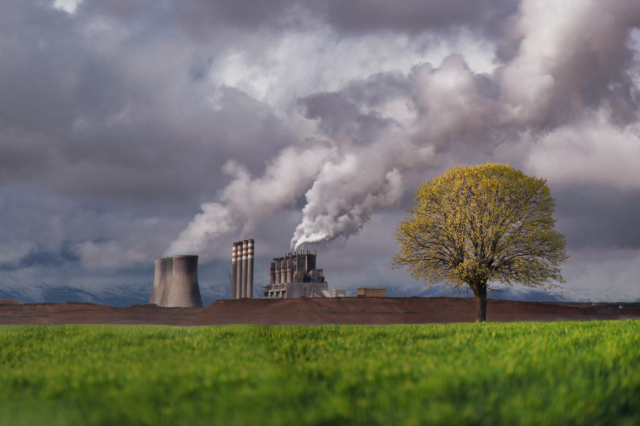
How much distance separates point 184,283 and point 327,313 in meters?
38.5

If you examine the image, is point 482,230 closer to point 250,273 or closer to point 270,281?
point 270,281

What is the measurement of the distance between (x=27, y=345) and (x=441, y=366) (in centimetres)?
1045

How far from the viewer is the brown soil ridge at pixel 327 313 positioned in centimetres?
4622

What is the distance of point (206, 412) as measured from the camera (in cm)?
446

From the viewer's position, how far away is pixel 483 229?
32.0 m

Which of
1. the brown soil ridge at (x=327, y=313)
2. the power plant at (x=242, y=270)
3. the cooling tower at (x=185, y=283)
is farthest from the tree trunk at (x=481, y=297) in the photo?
the power plant at (x=242, y=270)

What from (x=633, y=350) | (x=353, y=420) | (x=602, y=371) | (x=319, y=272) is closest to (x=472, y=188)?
(x=633, y=350)

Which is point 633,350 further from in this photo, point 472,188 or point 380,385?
point 472,188

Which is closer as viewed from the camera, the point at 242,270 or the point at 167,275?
the point at 167,275

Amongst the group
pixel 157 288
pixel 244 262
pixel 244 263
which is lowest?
pixel 157 288

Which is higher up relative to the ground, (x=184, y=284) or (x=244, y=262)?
(x=244, y=262)

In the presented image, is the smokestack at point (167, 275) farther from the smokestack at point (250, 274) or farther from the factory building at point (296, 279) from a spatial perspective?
the smokestack at point (250, 274)

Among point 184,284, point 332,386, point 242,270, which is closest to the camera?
point 332,386

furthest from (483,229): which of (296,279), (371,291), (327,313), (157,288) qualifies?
(157,288)
